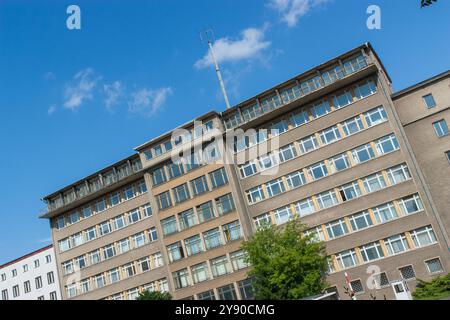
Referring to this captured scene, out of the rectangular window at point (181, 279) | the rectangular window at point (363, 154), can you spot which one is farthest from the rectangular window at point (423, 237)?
the rectangular window at point (181, 279)

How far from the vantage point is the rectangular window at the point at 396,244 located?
120 ft

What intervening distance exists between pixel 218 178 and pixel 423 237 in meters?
19.5

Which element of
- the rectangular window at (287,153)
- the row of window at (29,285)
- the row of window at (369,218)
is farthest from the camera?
the row of window at (29,285)

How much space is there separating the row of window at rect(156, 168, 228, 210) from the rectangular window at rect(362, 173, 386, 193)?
13349mm

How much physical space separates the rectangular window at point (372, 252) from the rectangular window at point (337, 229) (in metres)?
2.16

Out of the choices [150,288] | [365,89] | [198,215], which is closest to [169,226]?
[198,215]

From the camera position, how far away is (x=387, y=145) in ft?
127

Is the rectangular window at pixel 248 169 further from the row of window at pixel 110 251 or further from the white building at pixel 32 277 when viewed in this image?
the white building at pixel 32 277

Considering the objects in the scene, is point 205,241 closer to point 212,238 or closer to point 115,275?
point 212,238

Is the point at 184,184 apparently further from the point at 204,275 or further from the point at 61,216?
the point at 61,216

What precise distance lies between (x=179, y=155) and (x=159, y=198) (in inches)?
210

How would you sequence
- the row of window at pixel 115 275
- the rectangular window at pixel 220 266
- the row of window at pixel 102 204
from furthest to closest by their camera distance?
the row of window at pixel 102 204 < the row of window at pixel 115 275 < the rectangular window at pixel 220 266
